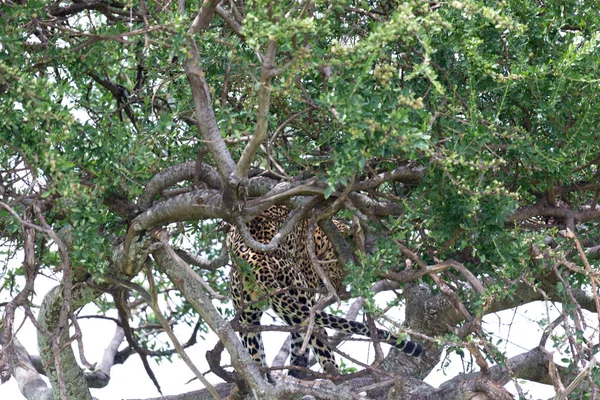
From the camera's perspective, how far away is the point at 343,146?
4176 millimetres

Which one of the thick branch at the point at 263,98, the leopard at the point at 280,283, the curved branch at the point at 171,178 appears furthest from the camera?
the leopard at the point at 280,283

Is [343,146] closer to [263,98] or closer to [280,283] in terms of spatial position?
[263,98]

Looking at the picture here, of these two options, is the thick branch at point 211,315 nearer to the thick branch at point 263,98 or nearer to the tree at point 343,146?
the tree at point 343,146

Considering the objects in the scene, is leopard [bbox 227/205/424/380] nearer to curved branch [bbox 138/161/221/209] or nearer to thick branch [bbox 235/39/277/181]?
curved branch [bbox 138/161/221/209]

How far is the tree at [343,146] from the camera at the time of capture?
423cm

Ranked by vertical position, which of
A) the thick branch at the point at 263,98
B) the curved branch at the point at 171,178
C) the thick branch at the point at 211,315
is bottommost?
the thick branch at the point at 211,315

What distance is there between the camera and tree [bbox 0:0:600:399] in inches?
167

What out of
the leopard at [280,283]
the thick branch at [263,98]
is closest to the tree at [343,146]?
the thick branch at [263,98]

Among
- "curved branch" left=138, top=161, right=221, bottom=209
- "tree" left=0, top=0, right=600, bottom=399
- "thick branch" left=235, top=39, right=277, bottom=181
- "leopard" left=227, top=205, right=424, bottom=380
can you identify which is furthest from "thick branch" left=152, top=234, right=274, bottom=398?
"leopard" left=227, top=205, right=424, bottom=380

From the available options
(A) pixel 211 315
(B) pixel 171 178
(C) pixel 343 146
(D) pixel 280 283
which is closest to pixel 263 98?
(C) pixel 343 146

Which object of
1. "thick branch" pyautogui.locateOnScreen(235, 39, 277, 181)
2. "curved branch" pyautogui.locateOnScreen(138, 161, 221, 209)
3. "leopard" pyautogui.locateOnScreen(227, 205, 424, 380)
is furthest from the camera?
"leopard" pyautogui.locateOnScreen(227, 205, 424, 380)

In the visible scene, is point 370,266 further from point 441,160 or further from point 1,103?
point 1,103

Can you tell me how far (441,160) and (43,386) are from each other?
417 centimetres

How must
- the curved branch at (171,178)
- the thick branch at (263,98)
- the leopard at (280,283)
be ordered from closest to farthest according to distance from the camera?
the thick branch at (263,98)
the curved branch at (171,178)
the leopard at (280,283)
